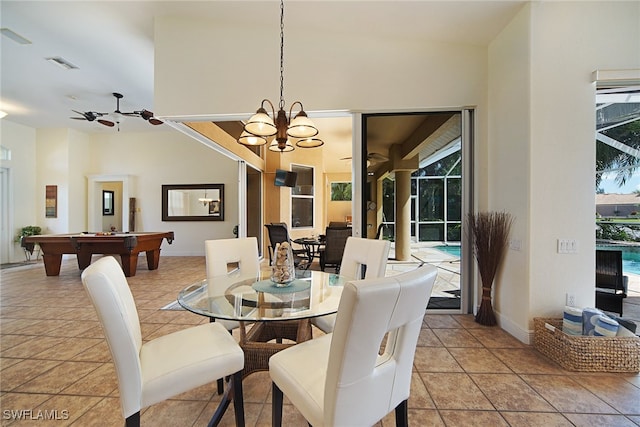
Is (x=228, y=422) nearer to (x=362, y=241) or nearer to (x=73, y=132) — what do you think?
(x=362, y=241)

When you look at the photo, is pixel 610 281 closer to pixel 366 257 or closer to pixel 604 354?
pixel 604 354

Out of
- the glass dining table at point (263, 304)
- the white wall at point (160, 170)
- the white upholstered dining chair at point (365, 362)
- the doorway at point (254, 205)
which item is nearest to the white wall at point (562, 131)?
the glass dining table at point (263, 304)

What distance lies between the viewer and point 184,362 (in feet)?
4.52

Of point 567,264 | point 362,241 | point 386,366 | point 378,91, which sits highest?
point 378,91

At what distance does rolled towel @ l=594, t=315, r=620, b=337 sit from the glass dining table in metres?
2.06

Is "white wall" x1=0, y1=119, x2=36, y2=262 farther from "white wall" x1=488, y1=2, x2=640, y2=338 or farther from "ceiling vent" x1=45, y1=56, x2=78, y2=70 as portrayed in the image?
"white wall" x1=488, y1=2, x2=640, y2=338

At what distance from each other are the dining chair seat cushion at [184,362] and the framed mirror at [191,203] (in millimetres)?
6708

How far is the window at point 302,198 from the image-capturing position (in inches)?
309

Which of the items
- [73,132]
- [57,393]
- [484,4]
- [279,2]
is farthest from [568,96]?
[73,132]

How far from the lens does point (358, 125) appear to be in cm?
334

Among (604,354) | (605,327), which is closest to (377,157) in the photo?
(605,327)

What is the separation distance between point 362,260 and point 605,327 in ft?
6.44

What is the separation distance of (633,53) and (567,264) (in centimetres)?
198
